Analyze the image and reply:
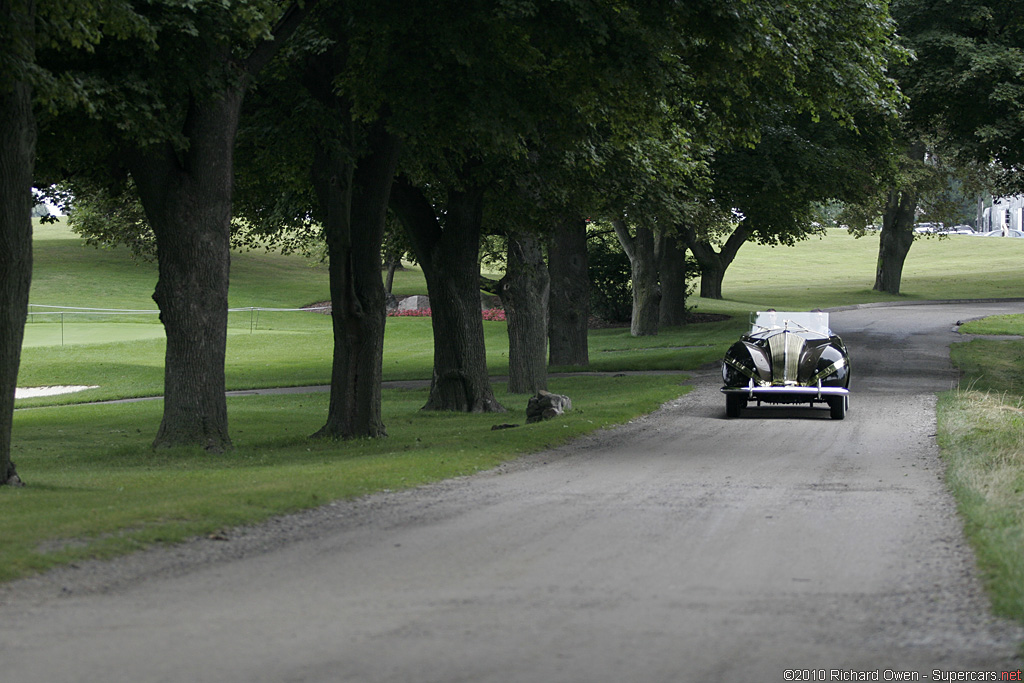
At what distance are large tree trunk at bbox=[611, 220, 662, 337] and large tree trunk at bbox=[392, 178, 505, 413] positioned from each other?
20.9m

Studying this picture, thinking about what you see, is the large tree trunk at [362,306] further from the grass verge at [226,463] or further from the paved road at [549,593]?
the paved road at [549,593]

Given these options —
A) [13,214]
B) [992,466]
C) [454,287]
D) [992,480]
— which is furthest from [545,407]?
[13,214]

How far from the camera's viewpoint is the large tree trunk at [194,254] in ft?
51.3

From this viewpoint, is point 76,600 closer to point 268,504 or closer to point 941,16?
point 268,504

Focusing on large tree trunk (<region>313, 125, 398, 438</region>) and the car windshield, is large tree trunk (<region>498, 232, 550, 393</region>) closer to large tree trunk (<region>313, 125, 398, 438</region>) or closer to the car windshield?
the car windshield

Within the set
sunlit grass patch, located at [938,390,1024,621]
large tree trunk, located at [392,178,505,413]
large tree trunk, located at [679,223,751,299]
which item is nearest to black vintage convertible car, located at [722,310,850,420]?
sunlit grass patch, located at [938,390,1024,621]

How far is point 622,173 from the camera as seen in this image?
2308 cm

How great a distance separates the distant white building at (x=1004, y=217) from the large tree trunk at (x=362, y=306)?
4812 inches

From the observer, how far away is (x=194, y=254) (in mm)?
15703

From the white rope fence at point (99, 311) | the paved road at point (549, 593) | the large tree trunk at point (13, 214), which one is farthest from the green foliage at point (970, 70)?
the white rope fence at point (99, 311)

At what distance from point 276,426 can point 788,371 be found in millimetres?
9868

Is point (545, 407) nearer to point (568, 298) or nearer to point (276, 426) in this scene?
point (276, 426)

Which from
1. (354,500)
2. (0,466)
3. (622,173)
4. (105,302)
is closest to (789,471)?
(354,500)

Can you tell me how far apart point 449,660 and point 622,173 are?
1865 centimetres
